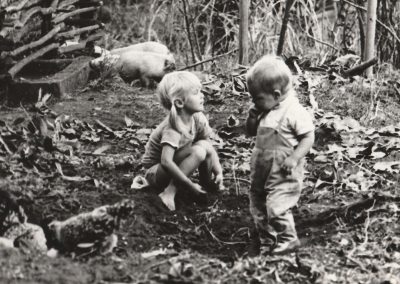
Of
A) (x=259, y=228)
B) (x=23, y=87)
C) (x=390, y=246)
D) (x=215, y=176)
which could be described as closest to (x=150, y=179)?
(x=215, y=176)

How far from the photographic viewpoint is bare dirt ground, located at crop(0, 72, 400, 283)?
147 inches

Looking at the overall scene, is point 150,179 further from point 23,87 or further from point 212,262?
point 23,87

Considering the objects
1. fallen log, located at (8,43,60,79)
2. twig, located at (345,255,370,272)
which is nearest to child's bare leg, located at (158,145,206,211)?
twig, located at (345,255,370,272)

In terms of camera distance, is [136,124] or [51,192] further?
[136,124]

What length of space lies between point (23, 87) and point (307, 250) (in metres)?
3.20

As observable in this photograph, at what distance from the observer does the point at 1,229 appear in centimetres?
423

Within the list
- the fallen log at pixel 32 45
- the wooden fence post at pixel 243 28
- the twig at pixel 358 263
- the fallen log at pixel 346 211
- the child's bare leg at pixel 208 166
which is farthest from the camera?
the wooden fence post at pixel 243 28

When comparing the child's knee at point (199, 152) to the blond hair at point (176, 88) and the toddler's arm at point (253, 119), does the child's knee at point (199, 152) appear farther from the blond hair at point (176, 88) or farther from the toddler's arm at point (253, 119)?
the toddler's arm at point (253, 119)

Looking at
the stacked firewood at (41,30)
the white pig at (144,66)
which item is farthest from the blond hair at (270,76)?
the white pig at (144,66)

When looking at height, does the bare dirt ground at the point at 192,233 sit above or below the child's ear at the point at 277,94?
below

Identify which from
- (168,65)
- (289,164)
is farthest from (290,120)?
(168,65)

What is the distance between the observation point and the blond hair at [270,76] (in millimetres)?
4344

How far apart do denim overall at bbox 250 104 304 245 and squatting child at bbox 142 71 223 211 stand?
0.57 m

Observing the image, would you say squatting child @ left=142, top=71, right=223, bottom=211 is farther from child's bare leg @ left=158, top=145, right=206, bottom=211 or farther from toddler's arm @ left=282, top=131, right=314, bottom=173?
toddler's arm @ left=282, top=131, right=314, bottom=173
